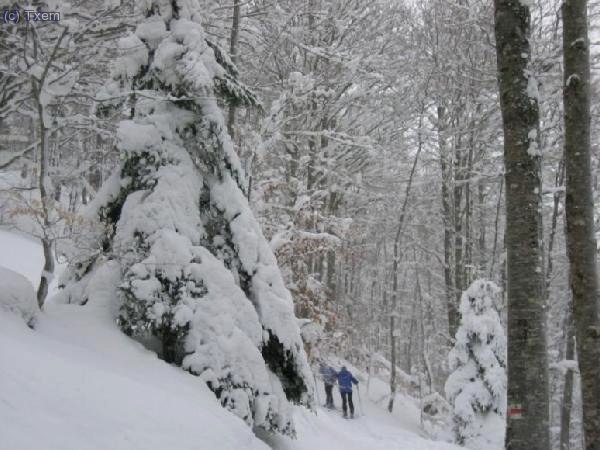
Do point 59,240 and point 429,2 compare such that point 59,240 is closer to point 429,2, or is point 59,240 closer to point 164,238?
point 164,238

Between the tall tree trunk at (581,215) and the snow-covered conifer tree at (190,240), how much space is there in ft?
9.45

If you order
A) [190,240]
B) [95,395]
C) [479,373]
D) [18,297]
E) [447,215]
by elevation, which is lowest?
[479,373]

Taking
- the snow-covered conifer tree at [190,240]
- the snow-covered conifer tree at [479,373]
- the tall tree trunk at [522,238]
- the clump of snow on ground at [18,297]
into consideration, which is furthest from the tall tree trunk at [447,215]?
the clump of snow on ground at [18,297]

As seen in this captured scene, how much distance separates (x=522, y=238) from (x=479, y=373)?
8457 mm

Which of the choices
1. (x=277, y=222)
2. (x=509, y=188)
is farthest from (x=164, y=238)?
(x=277, y=222)

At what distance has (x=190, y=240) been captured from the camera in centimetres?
575

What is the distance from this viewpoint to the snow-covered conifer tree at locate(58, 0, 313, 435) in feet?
17.5

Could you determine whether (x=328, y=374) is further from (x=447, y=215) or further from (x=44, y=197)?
(x=44, y=197)

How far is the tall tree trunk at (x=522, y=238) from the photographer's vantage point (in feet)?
13.3

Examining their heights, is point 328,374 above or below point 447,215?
below

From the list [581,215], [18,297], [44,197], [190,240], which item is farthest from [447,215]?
[18,297]

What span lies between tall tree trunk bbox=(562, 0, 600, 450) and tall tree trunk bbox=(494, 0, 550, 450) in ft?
0.86

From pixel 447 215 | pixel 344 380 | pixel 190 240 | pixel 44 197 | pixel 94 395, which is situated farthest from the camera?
pixel 447 215

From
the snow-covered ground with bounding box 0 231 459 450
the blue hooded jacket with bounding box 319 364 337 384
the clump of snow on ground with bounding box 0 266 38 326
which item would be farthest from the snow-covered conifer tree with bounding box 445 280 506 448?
the clump of snow on ground with bounding box 0 266 38 326
